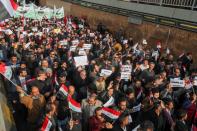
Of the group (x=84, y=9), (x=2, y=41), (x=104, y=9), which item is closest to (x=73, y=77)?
(x=2, y=41)

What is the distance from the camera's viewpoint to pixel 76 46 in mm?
11750

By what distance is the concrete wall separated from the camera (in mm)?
14769

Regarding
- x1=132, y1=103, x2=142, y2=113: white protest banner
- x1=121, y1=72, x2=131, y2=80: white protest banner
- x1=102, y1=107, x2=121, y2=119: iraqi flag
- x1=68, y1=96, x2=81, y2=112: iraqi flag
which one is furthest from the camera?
x1=121, y1=72, x2=131, y2=80: white protest banner

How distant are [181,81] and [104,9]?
53.0 ft

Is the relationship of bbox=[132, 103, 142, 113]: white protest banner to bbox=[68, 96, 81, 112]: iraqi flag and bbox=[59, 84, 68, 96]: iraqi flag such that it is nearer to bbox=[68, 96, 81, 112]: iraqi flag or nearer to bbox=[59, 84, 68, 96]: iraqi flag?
bbox=[68, 96, 81, 112]: iraqi flag

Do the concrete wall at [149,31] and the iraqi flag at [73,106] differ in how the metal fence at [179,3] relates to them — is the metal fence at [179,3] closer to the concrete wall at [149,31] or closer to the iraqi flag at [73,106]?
the concrete wall at [149,31]

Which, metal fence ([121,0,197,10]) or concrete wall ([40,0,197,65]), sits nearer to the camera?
metal fence ([121,0,197,10])

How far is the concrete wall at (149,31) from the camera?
1477 cm

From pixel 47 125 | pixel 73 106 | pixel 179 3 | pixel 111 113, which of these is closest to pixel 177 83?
pixel 111 113

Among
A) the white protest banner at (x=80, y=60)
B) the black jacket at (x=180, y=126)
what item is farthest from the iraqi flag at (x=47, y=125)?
the white protest banner at (x=80, y=60)

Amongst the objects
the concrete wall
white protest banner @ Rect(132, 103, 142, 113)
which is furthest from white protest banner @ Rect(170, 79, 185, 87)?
the concrete wall

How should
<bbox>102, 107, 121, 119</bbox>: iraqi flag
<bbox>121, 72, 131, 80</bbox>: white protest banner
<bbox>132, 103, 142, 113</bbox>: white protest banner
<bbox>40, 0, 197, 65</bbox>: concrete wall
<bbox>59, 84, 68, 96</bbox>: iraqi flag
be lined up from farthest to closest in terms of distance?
<bbox>40, 0, 197, 65</bbox>: concrete wall
<bbox>121, 72, 131, 80</bbox>: white protest banner
<bbox>59, 84, 68, 96</bbox>: iraqi flag
<bbox>132, 103, 142, 113</bbox>: white protest banner
<bbox>102, 107, 121, 119</bbox>: iraqi flag

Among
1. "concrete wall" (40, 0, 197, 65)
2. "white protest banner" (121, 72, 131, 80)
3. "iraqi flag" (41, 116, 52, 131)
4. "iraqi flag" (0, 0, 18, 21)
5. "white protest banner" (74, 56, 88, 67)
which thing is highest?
"iraqi flag" (0, 0, 18, 21)

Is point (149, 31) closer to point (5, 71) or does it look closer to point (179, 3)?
point (179, 3)
